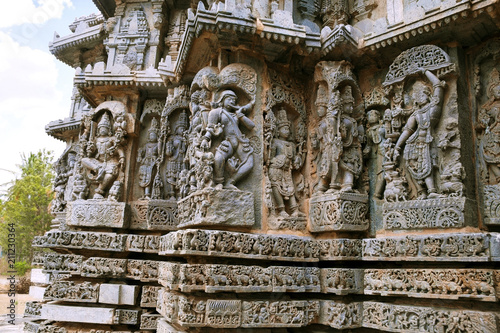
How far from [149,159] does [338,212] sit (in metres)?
5.11

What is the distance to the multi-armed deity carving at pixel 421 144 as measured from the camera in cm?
531

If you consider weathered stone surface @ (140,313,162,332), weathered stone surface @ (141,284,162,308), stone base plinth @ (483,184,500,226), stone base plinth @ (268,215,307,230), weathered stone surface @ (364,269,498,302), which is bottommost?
weathered stone surface @ (140,313,162,332)

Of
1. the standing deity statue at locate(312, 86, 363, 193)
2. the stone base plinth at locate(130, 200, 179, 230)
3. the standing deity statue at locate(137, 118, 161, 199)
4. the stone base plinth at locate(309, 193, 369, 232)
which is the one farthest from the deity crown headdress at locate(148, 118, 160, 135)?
the stone base plinth at locate(309, 193, 369, 232)

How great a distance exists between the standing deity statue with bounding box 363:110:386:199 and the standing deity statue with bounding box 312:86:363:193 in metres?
0.22

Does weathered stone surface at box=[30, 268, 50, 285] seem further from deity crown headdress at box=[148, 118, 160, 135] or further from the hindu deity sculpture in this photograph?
the hindu deity sculpture

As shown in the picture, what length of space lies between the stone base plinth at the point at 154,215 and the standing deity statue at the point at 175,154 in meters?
0.29

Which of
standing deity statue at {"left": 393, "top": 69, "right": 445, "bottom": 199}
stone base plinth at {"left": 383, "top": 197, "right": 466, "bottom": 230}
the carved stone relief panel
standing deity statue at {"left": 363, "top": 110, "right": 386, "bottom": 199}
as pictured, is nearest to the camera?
stone base plinth at {"left": 383, "top": 197, "right": 466, "bottom": 230}

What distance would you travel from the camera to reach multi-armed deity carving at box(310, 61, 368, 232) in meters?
6.12

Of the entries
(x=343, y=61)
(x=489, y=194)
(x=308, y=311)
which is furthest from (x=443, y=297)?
(x=343, y=61)

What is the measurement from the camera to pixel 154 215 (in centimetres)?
864

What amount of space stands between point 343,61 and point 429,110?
5.88 ft

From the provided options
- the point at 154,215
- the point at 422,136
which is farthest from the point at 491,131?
the point at 154,215

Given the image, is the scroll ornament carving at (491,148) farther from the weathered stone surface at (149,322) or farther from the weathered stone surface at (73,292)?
the weathered stone surface at (73,292)

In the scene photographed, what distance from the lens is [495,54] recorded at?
5.48 meters
